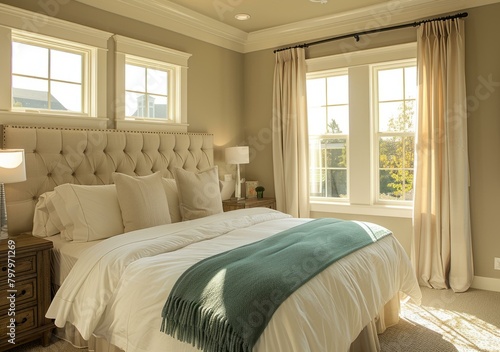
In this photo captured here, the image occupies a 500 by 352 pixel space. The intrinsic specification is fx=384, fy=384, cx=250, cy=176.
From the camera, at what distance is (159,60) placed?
402cm

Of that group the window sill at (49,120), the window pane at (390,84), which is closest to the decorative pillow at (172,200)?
the window sill at (49,120)

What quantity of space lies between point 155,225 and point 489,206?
3108 millimetres

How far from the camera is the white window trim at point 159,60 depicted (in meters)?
3.64

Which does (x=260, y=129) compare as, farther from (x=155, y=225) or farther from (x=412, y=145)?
(x=155, y=225)

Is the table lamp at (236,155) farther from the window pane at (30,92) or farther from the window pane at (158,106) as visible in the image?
the window pane at (30,92)

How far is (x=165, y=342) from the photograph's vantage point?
170 centimetres

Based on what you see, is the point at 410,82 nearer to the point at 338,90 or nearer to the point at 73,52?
the point at 338,90

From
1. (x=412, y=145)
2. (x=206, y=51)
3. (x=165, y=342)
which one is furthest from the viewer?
(x=206, y=51)

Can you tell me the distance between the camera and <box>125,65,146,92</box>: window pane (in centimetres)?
385

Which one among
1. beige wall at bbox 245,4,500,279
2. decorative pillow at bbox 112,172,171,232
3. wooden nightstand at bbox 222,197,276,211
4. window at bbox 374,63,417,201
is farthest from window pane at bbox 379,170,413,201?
decorative pillow at bbox 112,172,171,232

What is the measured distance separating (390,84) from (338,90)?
603mm

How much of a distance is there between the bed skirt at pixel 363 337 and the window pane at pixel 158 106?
89.1 inches

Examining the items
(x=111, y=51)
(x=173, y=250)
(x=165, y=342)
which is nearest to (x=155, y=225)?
(x=173, y=250)

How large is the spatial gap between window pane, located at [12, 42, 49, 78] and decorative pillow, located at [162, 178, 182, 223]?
136 centimetres
